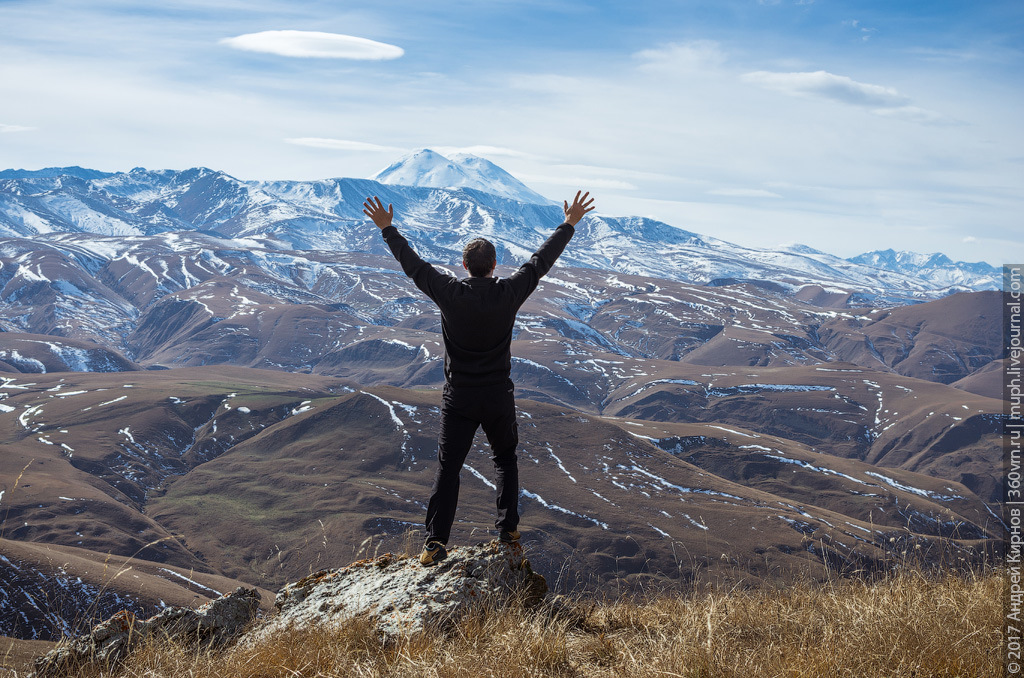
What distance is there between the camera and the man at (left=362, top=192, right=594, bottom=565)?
23.5 feet

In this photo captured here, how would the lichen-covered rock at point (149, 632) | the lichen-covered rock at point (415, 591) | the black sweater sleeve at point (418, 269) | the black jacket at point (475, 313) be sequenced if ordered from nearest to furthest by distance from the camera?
the lichen-covered rock at point (149, 632)
the lichen-covered rock at point (415, 591)
the black jacket at point (475, 313)
the black sweater sleeve at point (418, 269)

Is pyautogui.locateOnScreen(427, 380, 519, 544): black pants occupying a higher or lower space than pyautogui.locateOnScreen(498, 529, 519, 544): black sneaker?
higher

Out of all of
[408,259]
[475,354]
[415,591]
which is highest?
[408,259]

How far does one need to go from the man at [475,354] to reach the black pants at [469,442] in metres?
0.01

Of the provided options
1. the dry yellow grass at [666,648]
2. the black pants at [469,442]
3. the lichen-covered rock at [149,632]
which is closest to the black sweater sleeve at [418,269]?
the black pants at [469,442]

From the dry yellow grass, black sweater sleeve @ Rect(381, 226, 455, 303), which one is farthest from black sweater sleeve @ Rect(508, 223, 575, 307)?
the dry yellow grass

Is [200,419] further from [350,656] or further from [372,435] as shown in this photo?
[350,656]

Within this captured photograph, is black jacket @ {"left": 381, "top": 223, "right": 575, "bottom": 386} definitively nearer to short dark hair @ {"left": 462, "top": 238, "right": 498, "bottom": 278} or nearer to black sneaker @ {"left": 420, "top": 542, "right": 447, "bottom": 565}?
short dark hair @ {"left": 462, "top": 238, "right": 498, "bottom": 278}

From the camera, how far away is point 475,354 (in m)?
7.32

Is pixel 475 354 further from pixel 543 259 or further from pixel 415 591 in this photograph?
pixel 415 591

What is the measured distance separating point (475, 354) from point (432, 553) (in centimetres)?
228

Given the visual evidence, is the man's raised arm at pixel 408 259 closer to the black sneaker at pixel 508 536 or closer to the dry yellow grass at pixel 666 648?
the black sneaker at pixel 508 536

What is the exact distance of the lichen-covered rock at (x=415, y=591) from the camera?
696 cm

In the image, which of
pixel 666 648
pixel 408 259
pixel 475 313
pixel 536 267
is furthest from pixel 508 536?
pixel 408 259
